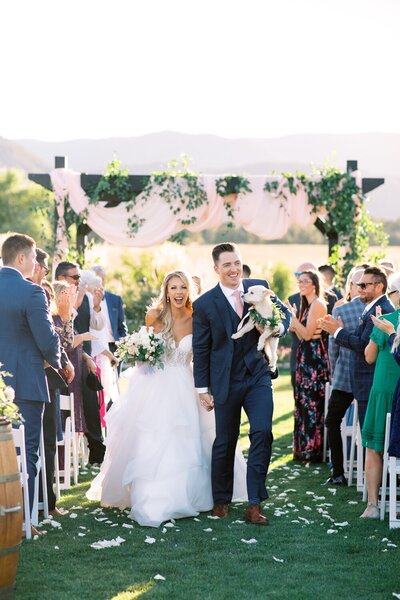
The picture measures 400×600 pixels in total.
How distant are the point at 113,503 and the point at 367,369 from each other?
2173 millimetres

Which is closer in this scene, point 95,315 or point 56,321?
point 56,321

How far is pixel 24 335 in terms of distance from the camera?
6.44m

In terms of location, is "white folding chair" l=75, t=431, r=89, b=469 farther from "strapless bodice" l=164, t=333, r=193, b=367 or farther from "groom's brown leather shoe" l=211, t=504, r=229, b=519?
"groom's brown leather shoe" l=211, t=504, r=229, b=519

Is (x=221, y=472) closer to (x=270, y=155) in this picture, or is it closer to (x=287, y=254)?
(x=287, y=254)

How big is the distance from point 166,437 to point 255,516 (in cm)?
89

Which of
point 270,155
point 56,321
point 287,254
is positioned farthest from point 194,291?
point 270,155

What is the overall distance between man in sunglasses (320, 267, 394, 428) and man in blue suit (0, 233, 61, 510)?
2238mm

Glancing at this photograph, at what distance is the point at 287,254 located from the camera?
51656 mm

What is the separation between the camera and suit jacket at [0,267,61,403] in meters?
6.34

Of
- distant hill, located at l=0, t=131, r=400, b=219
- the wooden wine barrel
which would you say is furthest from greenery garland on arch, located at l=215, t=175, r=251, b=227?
distant hill, located at l=0, t=131, r=400, b=219

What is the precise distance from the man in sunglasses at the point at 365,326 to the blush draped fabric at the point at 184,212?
28.1 feet

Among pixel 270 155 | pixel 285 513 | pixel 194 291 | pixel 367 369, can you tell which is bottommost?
pixel 285 513

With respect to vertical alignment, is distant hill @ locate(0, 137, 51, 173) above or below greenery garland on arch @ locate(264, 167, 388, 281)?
above

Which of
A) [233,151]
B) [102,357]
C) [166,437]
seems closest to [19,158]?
[233,151]
